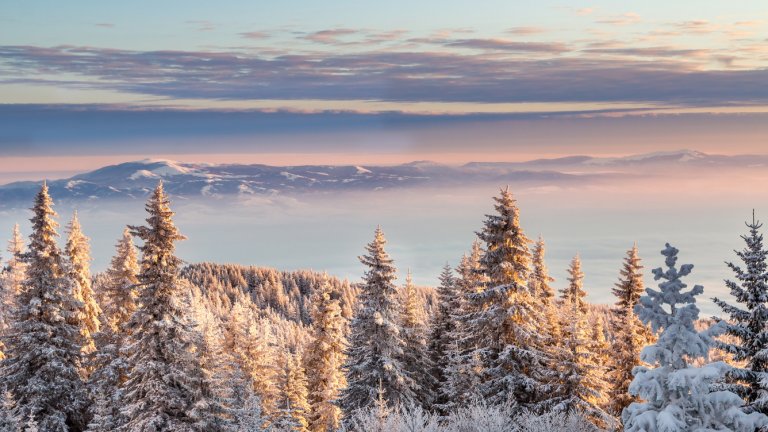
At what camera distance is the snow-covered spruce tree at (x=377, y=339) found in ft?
126

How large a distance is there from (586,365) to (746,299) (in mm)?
13404

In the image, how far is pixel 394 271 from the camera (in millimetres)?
38969

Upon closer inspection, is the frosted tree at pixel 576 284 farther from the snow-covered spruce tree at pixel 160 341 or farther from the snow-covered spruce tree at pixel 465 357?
the snow-covered spruce tree at pixel 160 341

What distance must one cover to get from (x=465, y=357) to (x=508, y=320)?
3.81m

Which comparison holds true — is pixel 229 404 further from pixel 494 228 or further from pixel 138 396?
pixel 494 228

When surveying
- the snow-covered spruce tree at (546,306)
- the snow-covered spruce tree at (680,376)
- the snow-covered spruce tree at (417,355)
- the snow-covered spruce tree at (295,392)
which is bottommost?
the snow-covered spruce tree at (295,392)

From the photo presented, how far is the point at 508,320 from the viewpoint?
114 ft

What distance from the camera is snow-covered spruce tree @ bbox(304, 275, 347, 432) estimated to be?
46.7 m

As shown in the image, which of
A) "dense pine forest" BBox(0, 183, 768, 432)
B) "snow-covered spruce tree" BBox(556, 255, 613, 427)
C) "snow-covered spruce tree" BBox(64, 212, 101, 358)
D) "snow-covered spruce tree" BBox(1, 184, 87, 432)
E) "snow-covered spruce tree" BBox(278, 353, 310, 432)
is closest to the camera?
"dense pine forest" BBox(0, 183, 768, 432)

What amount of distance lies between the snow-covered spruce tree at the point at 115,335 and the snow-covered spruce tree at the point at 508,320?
726 inches

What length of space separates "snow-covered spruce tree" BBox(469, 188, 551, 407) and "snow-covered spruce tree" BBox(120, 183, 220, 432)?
46.6 ft

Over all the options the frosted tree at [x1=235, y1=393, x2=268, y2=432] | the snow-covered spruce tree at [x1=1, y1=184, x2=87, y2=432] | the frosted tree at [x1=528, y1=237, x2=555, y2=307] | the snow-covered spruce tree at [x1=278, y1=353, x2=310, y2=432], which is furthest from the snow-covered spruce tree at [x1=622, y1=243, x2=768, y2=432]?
the snow-covered spruce tree at [x1=278, y1=353, x2=310, y2=432]

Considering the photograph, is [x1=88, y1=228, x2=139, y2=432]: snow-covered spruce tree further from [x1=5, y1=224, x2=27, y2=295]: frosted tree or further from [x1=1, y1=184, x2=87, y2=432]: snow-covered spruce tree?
[x1=5, y1=224, x2=27, y2=295]: frosted tree

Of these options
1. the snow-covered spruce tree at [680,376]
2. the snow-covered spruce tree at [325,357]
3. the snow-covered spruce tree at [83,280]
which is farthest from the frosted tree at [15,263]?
the snow-covered spruce tree at [680,376]
